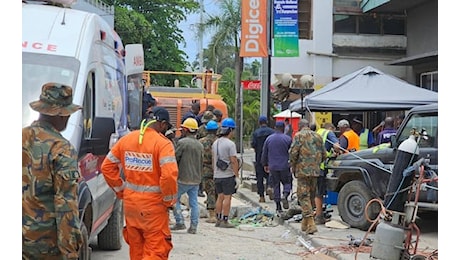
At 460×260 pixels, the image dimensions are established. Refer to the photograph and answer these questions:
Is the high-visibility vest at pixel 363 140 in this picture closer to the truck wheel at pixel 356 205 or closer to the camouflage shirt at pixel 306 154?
the truck wheel at pixel 356 205

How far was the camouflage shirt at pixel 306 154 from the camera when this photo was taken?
9070mm

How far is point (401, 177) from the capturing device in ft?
20.4

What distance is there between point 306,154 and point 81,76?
4547 millimetres

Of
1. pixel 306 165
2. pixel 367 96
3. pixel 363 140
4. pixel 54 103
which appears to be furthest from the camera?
pixel 363 140

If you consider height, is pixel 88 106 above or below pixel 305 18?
below

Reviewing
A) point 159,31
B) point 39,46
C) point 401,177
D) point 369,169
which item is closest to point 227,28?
point 159,31

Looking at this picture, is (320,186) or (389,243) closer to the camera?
(389,243)

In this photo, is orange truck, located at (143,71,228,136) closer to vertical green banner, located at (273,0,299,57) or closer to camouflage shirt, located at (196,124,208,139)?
vertical green banner, located at (273,0,299,57)

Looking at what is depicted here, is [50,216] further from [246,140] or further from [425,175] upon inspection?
[246,140]

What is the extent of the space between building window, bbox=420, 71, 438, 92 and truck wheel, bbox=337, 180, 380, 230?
1270 centimetres

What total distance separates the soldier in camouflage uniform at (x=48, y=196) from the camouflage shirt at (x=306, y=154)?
5686mm

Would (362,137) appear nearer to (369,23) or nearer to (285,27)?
(285,27)

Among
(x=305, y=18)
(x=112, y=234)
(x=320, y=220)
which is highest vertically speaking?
(x=305, y=18)

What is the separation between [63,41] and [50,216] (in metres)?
2.22
